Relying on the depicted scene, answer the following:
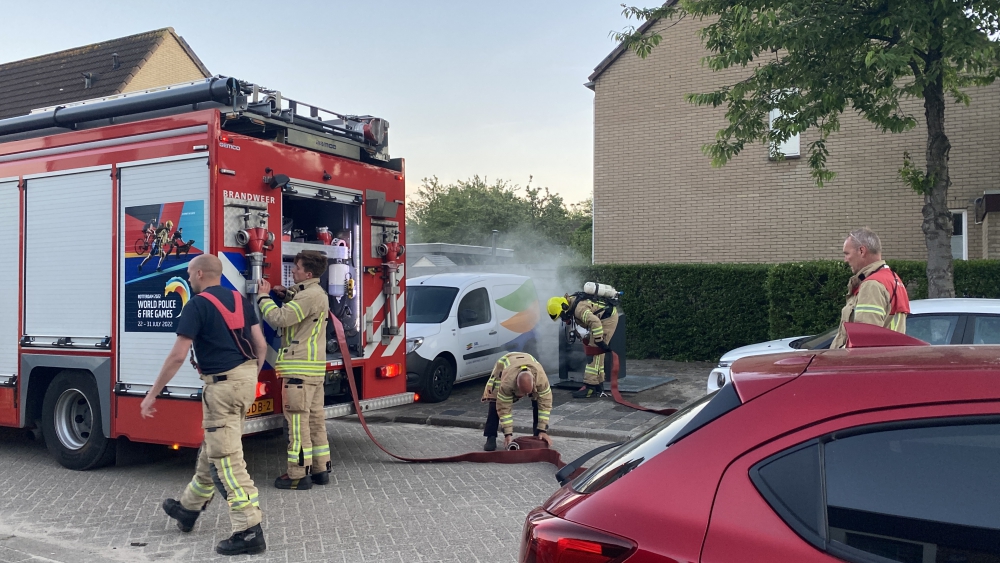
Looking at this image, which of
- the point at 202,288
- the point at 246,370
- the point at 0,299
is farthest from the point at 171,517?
the point at 0,299

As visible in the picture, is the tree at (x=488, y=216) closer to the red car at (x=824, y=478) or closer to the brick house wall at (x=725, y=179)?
the brick house wall at (x=725, y=179)

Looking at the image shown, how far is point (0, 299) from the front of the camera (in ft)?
25.5

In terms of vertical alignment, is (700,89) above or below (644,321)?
above

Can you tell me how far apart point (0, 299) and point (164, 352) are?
7.96 ft

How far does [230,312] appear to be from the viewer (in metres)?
5.34

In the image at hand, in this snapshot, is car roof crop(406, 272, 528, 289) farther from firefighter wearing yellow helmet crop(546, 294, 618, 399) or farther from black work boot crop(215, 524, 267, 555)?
black work boot crop(215, 524, 267, 555)

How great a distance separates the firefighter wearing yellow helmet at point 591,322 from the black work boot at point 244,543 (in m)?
6.40

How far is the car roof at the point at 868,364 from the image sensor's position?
2.01 m

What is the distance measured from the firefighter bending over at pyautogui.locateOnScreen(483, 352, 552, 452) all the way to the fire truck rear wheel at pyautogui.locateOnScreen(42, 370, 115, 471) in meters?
3.41

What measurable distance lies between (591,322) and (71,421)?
621 centimetres

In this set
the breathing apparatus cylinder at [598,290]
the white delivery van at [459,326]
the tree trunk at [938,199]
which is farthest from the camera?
the breathing apparatus cylinder at [598,290]

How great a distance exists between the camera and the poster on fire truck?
6.44 metres

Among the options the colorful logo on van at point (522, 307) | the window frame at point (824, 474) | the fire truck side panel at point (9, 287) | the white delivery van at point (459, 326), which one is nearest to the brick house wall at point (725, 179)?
the colorful logo on van at point (522, 307)

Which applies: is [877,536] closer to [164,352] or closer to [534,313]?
[164,352]
